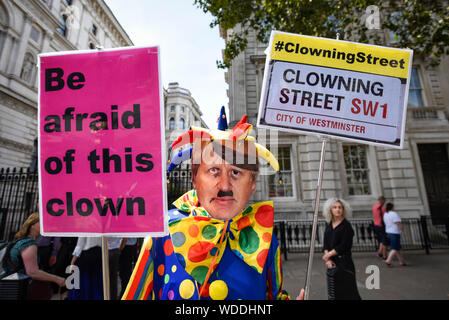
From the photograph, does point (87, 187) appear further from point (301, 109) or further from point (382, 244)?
point (382, 244)

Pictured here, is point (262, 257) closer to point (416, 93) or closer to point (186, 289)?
point (186, 289)

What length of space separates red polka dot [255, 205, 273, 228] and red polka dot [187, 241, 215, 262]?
1.15ft

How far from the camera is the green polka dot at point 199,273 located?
140 cm

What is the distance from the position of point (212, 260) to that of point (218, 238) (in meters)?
0.13

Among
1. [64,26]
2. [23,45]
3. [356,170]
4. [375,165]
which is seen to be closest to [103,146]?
[356,170]

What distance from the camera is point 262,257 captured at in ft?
4.72

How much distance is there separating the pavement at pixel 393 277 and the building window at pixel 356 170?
3.20 metres

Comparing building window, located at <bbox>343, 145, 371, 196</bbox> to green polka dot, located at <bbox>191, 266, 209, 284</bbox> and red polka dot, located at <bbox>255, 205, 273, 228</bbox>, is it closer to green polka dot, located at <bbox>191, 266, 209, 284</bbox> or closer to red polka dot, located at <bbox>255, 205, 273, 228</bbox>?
red polka dot, located at <bbox>255, 205, 273, 228</bbox>

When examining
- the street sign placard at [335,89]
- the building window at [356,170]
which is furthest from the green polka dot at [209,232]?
the building window at [356,170]

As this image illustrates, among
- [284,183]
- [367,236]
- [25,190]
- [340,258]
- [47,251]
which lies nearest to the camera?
[340,258]

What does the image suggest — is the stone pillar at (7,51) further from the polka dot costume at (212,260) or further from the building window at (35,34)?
the polka dot costume at (212,260)

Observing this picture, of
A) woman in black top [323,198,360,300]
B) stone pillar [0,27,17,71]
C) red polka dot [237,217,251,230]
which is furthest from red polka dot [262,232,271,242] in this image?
stone pillar [0,27,17,71]

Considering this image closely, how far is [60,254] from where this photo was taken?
190 inches
